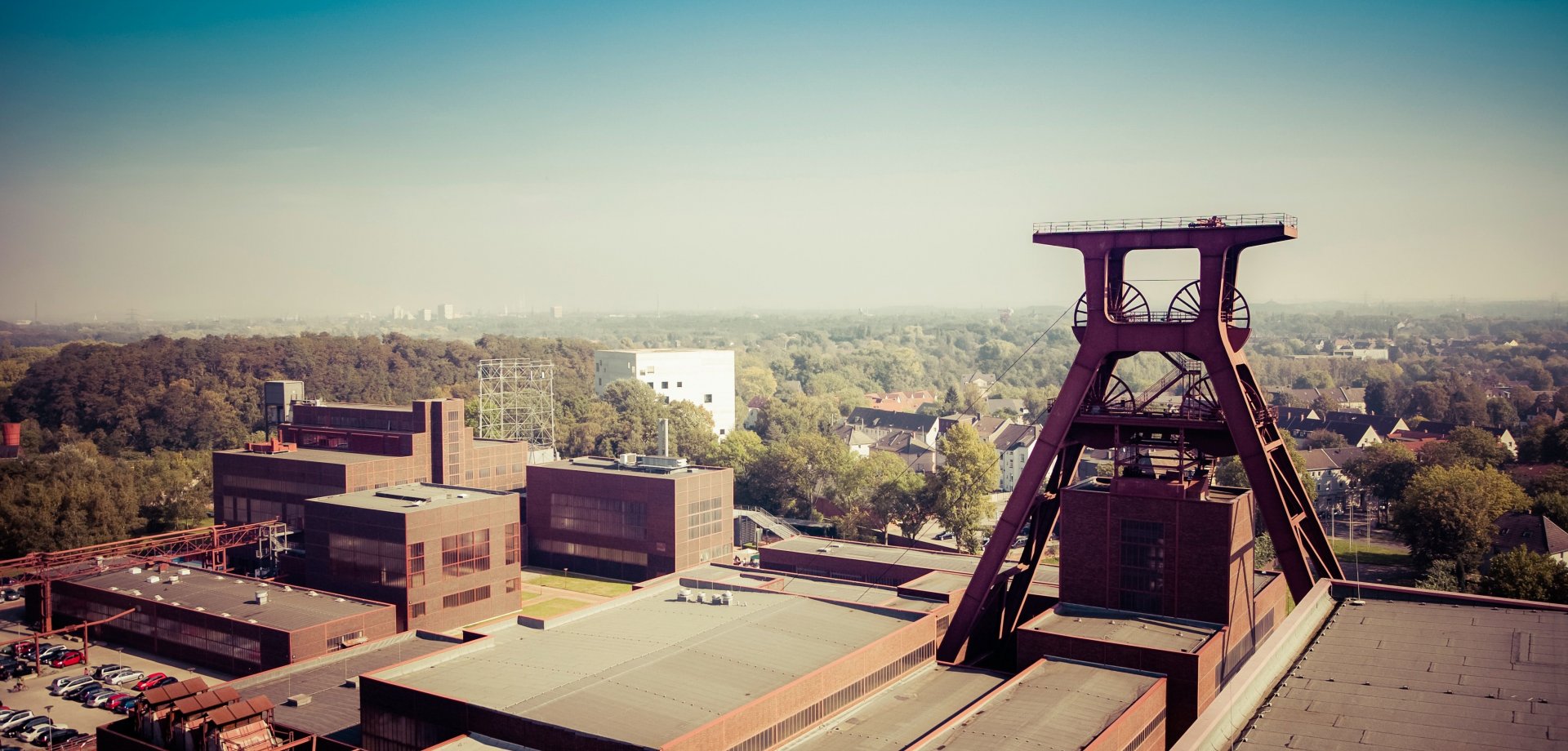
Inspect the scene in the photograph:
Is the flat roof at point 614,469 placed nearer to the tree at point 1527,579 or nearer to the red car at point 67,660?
the red car at point 67,660

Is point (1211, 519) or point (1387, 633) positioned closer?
point (1387, 633)

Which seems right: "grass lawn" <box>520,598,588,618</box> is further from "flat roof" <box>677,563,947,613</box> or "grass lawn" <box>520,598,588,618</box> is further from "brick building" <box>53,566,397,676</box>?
"flat roof" <box>677,563,947,613</box>

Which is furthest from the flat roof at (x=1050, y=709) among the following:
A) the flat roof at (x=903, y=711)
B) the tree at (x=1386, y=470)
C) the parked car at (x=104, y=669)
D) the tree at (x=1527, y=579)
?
the tree at (x=1386, y=470)

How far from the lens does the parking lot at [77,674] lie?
43878mm

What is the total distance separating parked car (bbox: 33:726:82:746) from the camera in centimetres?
4081

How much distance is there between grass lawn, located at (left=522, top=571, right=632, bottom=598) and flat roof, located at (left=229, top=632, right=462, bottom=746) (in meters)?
18.7

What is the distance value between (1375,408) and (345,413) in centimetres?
14943

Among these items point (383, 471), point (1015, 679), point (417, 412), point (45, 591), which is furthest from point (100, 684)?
point (1015, 679)

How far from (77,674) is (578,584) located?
91.5ft

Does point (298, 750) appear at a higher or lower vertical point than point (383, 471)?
lower

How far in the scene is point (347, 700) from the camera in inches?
1561

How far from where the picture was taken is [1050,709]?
31.5 meters

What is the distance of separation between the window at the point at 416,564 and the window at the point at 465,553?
1.35 m

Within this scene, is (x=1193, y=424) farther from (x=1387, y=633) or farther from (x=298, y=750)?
(x=298, y=750)
